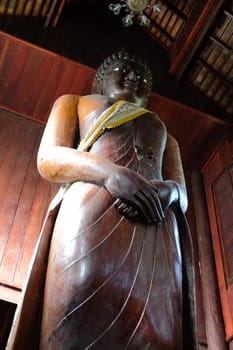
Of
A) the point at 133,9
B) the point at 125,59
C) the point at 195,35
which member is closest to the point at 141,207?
the point at 125,59

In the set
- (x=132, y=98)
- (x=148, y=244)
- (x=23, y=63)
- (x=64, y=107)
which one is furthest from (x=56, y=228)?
(x=23, y=63)

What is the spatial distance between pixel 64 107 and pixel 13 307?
1.26 m

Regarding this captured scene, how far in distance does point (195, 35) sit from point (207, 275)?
2014 mm

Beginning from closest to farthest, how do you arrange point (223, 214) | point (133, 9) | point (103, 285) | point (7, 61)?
1. point (103, 285)
2. point (223, 214)
3. point (7, 61)
4. point (133, 9)

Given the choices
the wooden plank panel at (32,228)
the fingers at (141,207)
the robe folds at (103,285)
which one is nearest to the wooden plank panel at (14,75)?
the wooden plank panel at (32,228)

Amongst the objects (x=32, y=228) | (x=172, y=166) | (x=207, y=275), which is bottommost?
(x=32, y=228)

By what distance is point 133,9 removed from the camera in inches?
145

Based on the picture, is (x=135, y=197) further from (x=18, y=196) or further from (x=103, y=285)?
(x=18, y=196)

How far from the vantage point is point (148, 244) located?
150 centimetres

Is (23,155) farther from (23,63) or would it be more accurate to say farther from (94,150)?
(94,150)

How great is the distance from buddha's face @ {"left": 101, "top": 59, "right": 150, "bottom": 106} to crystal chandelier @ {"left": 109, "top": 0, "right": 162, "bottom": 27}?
1.34m

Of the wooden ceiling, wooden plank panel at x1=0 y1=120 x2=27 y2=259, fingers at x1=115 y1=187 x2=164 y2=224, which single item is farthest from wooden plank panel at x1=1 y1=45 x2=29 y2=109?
fingers at x1=115 y1=187 x2=164 y2=224

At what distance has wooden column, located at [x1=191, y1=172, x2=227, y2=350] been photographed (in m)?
2.58

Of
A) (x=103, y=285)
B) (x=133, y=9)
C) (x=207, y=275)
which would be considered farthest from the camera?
(x=133, y=9)
